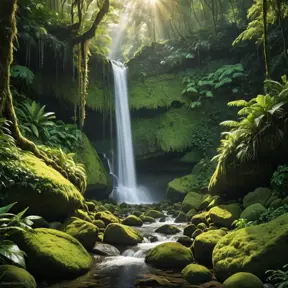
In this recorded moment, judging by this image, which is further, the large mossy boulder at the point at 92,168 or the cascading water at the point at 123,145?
the cascading water at the point at 123,145

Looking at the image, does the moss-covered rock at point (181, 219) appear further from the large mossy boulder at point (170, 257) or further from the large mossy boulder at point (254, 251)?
the large mossy boulder at point (254, 251)

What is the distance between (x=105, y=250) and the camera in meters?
6.55

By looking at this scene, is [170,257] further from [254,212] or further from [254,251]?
[254,212]

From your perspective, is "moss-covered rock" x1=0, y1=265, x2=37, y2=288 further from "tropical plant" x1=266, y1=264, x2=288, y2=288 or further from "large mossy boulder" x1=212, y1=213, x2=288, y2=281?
"tropical plant" x1=266, y1=264, x2=288, y2=288

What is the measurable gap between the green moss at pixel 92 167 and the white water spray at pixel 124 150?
1.95 meters

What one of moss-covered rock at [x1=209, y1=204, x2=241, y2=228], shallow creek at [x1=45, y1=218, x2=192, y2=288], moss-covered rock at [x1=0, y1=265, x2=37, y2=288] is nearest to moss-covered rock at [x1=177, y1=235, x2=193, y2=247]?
shallow creek at [x1=45, y1=218, x2=192, y2=288]

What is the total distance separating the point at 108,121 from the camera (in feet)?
58.1

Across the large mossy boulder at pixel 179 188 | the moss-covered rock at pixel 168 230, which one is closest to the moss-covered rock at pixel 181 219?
the moss-covered rock at pixel 168 230

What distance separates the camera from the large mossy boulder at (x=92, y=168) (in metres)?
13.5

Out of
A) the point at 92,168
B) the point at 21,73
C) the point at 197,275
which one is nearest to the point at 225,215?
the point at 197,275

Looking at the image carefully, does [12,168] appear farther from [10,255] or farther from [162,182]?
[162,182]

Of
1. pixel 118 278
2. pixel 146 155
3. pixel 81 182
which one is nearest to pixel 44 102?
pixel 146 155

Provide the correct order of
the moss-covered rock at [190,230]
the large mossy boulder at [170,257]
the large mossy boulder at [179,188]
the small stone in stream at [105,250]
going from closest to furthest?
the large mossy boulder at [170,257], the small stone in stream at [105,250], the moss-covered rock at [190,230], the large mossy boulder at [179,188]

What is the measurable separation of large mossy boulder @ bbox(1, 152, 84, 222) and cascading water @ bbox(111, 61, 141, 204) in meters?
8.32
